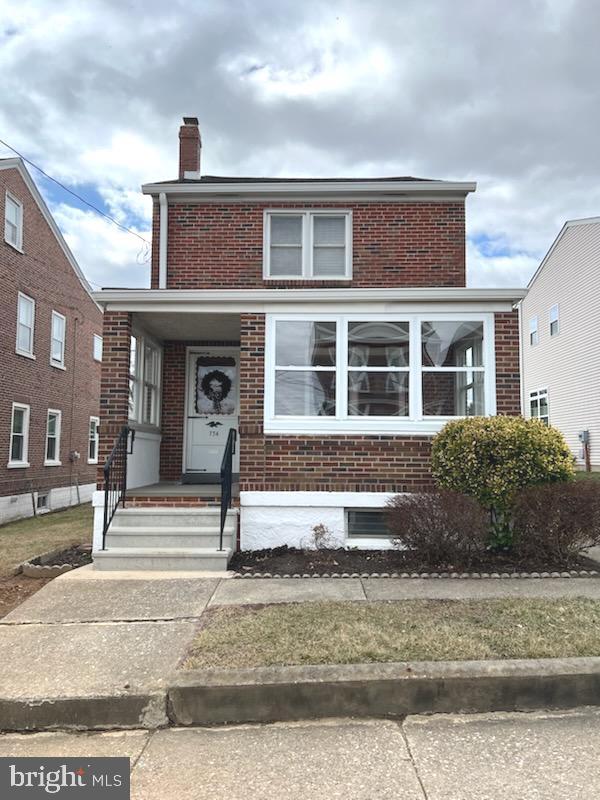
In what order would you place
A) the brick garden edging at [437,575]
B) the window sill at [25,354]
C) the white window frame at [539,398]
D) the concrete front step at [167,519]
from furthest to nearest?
1. the white window frame at [539,398]
2. the window sill at [25,354]
3. the concrete front step at [167,519]
4. the brick garden edging at [437,575]

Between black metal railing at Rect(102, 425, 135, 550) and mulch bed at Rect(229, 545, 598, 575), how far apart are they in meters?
1.72

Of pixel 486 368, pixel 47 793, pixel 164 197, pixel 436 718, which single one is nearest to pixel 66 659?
pixel 47 793

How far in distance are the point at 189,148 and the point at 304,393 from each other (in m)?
6.82

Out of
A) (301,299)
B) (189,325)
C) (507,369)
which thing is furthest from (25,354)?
(507,369)

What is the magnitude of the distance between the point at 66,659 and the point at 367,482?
177 inches

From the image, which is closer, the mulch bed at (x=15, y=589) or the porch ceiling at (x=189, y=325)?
the mulch bed at (x=15, y=589)

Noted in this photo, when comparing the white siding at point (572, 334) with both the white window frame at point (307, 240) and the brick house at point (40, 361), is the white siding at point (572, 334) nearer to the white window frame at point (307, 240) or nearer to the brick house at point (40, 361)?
the white window frame at point (307, 240)

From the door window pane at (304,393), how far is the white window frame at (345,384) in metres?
0.08

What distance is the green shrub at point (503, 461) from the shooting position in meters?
6.93

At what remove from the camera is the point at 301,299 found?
803 centimetres

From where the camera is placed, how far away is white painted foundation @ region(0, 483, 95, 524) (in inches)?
644

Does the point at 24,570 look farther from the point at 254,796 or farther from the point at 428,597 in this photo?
the point at 254,796

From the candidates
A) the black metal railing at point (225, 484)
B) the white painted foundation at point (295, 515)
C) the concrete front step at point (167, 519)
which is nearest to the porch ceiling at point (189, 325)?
the black metal railing at point (225, 484)

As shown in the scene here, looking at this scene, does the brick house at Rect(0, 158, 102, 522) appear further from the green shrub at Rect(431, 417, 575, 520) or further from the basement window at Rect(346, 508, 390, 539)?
the green shrub at Rect(431, 417, 575, 520)
